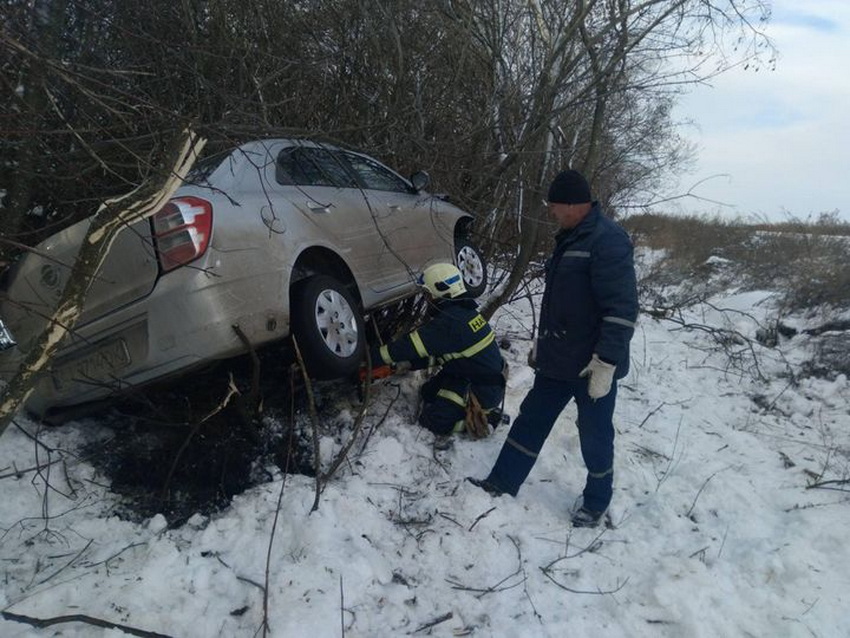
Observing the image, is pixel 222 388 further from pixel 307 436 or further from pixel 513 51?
pixel 513 51

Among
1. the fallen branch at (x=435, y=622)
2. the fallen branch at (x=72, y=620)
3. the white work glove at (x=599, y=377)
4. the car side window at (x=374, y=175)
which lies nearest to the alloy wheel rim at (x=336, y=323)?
the car side window at (x=374, y=175)

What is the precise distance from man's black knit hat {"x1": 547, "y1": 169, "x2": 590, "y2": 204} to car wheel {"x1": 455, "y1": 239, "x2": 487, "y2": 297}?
8.05 feet

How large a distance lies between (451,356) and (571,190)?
1.34m

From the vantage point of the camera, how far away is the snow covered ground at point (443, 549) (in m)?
2.59

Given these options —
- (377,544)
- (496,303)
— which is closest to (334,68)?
(496,303)

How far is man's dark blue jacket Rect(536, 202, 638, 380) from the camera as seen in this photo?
3188 millimetres

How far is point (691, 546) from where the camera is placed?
3.26 metres

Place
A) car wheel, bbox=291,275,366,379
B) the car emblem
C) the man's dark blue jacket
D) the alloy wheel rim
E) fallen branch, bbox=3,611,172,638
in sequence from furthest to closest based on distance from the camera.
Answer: the alloy wheel rim → car wheel, bbox=291,275,366,379 → the car emblem → the man's dark blue jacket → fallen branch, bbox=3,611,172,638

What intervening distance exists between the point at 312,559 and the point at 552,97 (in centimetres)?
476

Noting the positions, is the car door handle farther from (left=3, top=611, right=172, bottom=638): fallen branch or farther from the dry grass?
the dry grass

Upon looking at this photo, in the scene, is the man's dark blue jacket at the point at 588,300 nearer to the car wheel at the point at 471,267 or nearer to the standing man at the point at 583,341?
the standing man at the point at 583,341

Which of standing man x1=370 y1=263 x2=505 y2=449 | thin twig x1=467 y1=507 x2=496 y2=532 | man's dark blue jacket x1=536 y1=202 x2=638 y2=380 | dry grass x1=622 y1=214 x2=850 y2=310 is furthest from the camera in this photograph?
dry grass x1=622 y1=214 x2=850 y2=310

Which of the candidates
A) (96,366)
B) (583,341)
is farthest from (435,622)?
(96,366)

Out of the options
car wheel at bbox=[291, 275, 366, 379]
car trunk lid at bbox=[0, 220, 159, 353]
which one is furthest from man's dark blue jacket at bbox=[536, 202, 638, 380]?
car trunk lid at bbox=[0, 220, 159, 353]
